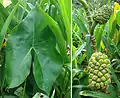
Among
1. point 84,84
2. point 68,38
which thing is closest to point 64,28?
point 68,38

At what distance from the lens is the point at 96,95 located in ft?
2.19

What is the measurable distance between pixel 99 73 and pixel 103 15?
0.23m

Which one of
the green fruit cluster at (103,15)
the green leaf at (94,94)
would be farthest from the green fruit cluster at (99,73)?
the green fruit cluster at (103,15)

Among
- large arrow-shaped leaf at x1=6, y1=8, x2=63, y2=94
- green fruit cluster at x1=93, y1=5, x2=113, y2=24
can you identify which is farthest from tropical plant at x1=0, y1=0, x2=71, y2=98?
green fruit cluster at x1=93, y1=5, x2=113, y2=24

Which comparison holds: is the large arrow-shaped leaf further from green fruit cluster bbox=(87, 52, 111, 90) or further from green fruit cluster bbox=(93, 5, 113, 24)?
green fruit cluster bbox=(93, 5, 113, 24)

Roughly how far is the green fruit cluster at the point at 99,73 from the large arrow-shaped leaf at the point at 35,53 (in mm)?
87

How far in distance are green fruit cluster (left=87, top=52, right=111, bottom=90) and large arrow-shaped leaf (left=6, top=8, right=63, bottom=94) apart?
0.09 meters

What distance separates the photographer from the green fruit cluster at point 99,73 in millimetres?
646

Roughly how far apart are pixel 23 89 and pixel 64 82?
9 centimetres

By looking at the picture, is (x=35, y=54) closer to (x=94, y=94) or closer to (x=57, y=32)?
(x=57, y=32)

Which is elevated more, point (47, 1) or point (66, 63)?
point (47, 1)

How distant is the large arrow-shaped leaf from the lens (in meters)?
0.58

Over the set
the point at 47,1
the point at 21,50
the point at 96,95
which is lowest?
the point at 96,95

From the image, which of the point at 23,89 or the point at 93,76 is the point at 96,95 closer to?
the point at 93,76
